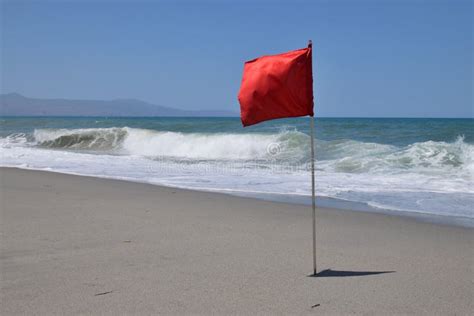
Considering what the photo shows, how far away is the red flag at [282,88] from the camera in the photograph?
4625mm

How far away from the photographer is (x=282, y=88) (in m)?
4.62

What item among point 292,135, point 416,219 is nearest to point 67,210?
point 416,219

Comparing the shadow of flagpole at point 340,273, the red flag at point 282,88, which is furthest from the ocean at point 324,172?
the red flag at point 282,88

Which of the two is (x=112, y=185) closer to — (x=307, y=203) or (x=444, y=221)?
(x=307, y=203)

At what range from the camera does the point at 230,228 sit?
645cm

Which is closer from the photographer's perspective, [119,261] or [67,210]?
[119,261]

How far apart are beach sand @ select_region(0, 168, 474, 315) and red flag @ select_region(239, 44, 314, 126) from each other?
1328 mm

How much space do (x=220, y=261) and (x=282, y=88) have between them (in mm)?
1609

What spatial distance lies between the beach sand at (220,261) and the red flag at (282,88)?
4.36 feet

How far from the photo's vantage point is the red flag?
4.62 m

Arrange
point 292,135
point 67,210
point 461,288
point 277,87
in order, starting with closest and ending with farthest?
point 461,288, point 277,87, point 67,210, point 292,135

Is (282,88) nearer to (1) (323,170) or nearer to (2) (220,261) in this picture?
(2) (220,261)

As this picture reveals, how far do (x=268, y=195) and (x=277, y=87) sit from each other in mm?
5552

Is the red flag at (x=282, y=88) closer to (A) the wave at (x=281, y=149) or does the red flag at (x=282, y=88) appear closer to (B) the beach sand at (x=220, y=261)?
(B) the beach sand at (x=220, y=261)
